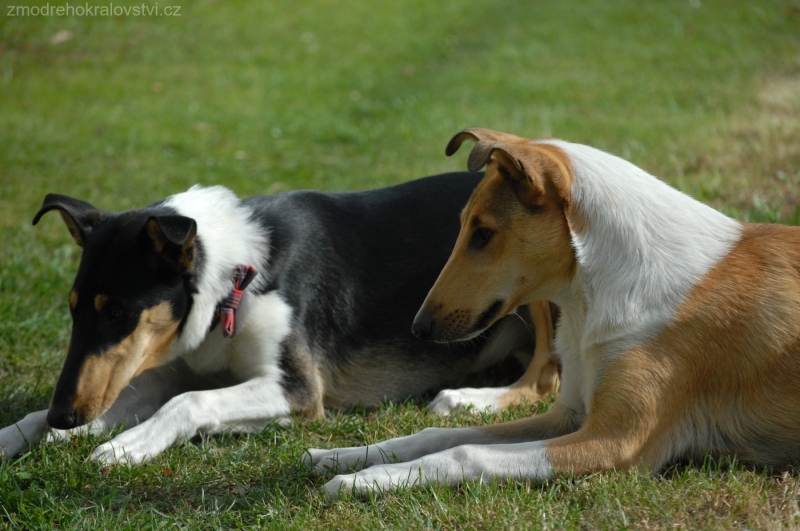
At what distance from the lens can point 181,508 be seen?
3.60m

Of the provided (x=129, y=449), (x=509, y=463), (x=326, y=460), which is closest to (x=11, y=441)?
(x=129, y=449)

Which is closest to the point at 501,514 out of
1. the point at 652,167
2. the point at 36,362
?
the point at 36,362

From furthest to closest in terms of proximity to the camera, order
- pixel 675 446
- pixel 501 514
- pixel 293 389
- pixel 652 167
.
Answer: pixel 652 167, pixel 293 389, pixel 675 446, pixel 501 514

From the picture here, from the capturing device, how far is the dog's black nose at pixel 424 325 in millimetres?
3818

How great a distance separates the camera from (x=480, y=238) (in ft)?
12.4

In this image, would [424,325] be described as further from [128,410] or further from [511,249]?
[128,410]

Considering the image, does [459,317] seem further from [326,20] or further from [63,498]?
[326,20]

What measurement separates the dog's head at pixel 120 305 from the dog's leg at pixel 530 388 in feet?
4.93

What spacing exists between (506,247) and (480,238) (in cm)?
13

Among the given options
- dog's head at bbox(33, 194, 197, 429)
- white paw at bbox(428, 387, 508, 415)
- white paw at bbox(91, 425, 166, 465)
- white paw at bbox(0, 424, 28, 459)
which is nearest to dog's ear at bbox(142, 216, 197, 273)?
dog's head at bbox(33, 194, 197, 429)

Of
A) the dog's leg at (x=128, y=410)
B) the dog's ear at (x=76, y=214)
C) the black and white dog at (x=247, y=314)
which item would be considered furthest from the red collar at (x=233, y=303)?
the dog's ear at (x=76, y=214)

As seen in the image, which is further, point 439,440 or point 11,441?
point 11,441

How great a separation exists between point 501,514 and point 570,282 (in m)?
1.08

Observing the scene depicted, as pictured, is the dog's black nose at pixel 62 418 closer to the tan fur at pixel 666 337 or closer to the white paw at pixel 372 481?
the white paw at pixel 372 481
